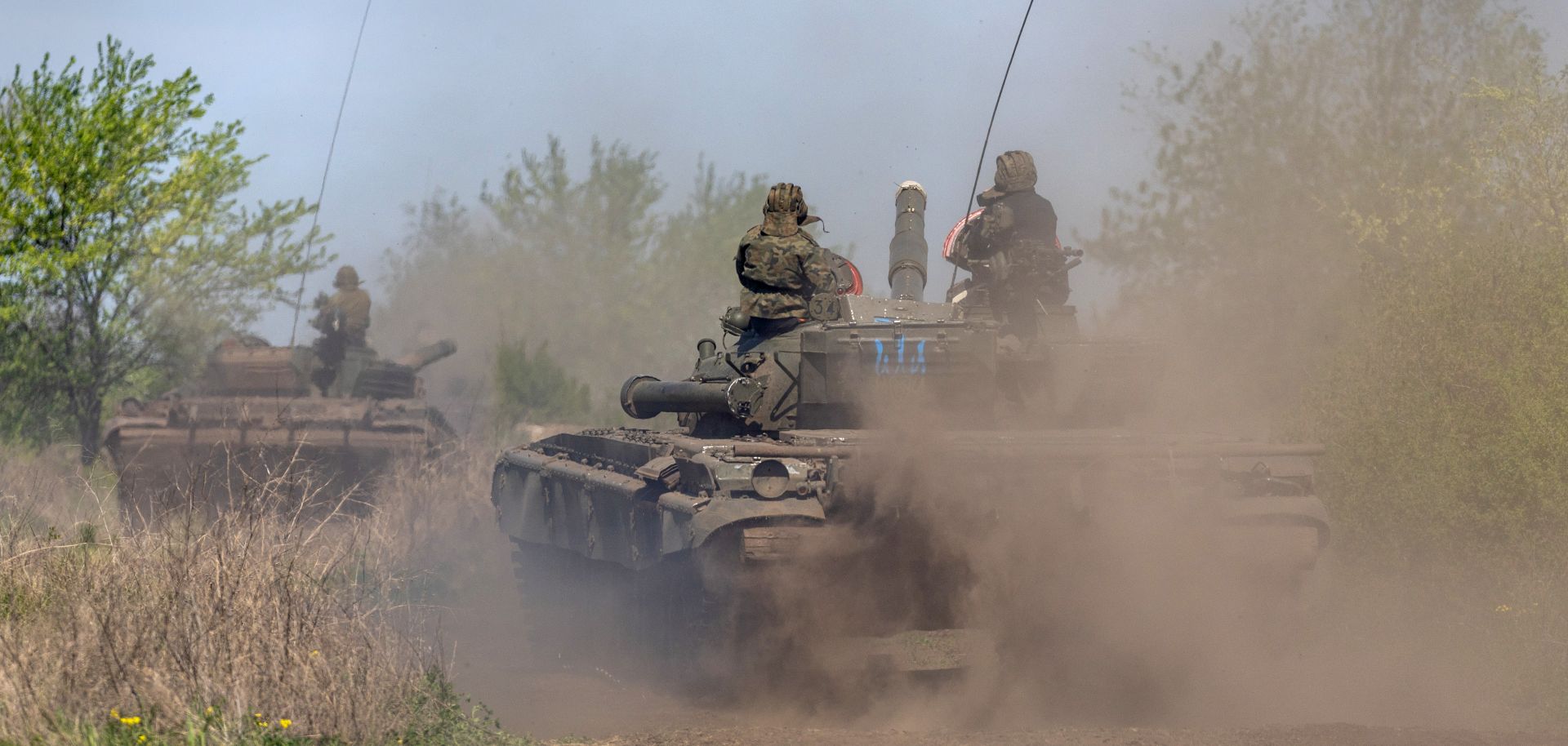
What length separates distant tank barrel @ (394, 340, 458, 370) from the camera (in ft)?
64.3

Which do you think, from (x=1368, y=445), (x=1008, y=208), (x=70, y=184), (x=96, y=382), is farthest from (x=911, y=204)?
(x=96, y=382)

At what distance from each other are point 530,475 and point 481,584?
7.06 feet

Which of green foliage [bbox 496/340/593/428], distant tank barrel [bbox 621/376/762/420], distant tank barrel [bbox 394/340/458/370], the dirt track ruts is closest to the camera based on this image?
the dirt track ruts

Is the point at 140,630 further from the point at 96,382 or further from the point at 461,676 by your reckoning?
the point at 96,382

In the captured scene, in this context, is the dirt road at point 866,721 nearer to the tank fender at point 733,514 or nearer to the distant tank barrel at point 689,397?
the tank fender at point 733,514

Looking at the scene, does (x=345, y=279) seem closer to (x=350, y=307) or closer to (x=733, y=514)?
(x=350, y=307)

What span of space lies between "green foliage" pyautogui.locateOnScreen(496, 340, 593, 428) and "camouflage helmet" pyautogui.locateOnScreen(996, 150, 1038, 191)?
45.5 feet

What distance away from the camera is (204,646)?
6.51 meters

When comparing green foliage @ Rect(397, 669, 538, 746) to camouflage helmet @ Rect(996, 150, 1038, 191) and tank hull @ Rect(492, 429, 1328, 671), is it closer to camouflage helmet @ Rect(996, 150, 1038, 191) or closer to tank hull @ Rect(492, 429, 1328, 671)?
tank hull @ Rect(492, 429, 1328, 671)

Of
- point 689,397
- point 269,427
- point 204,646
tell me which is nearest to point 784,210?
point 689,397

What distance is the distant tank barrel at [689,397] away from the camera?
9.62 metres

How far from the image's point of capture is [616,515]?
10695 millimetres

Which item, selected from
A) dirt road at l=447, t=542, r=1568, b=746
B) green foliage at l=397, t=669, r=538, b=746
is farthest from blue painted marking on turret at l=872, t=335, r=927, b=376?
green foliage at l=397, t=669, r=538, b=746

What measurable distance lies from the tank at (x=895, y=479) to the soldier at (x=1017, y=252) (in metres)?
0.12
